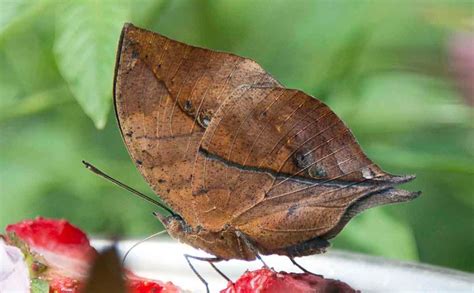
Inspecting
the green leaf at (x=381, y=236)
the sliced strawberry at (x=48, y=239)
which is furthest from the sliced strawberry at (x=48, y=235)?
the green leaf at (x=381, y=236)

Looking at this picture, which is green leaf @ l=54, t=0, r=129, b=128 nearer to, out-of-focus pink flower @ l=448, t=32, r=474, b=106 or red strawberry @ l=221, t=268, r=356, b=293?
red strawberry @ l=221, t=268, r=356, b=293

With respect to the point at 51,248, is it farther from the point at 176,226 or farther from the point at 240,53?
the point at 240,53

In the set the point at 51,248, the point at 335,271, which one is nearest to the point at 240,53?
the point at 335,271

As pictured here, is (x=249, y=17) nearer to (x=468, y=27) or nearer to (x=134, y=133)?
(x=134, y=133)

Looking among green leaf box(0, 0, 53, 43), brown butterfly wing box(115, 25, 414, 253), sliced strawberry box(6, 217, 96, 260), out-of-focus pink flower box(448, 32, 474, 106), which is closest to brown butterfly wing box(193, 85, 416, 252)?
brown butterfly wing box(115, 25, 414, 253)

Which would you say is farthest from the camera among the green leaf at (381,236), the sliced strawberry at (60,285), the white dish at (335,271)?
the green leaf at (381,236)

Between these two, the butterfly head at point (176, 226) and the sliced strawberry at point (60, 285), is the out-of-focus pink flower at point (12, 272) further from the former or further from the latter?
the butterfly head at point (176, 226)

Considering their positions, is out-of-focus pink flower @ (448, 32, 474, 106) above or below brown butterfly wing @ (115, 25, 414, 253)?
below
